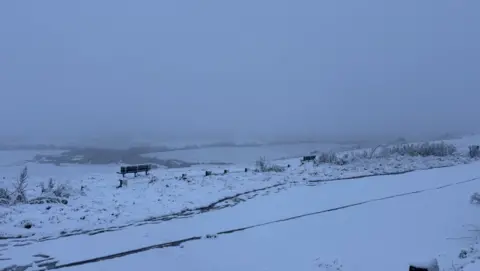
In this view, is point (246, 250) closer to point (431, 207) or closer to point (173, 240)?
point (173, 240)

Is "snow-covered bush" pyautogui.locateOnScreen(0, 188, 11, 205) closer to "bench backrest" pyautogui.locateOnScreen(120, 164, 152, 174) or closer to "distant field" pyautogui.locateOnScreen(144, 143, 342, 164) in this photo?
"bench backrest" pyautogui.locateOnScreen(120, 164, 152, 174)

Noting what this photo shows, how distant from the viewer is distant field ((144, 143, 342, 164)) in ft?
97.0

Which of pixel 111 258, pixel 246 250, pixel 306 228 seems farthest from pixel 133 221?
pixel 306 228

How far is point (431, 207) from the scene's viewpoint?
11742mm

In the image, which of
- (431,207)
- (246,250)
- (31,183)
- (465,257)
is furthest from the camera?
(31,183)

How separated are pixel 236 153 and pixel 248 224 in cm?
2356

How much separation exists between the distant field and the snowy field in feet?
41.6

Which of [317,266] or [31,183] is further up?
[31,183]

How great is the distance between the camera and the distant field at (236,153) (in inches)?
1164

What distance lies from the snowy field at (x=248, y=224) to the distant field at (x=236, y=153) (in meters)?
12.7

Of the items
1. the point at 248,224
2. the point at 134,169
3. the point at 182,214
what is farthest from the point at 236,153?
the point at 248,224

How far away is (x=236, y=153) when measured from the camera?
3366 centimetres

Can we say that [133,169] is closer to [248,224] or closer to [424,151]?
[248,224]

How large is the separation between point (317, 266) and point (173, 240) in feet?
10.2
